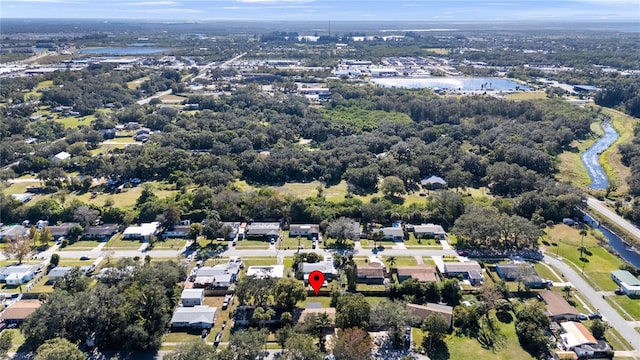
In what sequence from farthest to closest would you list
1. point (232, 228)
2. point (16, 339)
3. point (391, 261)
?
1. point (232, 228)
2. point (391, 261)
3. point (16, 339)

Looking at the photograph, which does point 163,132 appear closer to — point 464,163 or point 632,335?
point 464,163

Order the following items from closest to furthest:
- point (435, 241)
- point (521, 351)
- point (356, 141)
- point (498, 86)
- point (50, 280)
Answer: point (521, 351), point (50, 280), point (435, 241), point (356, 141), point (498, 86)

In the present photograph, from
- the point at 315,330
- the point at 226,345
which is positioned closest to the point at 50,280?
the point at 226,345

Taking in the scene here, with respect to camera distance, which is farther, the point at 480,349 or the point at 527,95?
the point at 527,95

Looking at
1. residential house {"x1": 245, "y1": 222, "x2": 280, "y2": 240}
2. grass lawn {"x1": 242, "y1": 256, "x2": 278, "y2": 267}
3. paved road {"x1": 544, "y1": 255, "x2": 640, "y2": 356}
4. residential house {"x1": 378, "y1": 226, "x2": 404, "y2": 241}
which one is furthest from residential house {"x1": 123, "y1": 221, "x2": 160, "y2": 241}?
paved road {"x1": 544, "y1": 255, "x2": 640, "y2": 356}

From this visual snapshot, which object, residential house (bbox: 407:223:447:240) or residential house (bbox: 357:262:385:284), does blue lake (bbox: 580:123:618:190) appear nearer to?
residential house (bbox: 407:223:447:240)

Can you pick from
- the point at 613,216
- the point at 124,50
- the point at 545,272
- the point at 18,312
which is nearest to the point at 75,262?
the point at 18,312

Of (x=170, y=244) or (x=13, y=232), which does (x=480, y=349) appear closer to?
(x=170, y=244)
